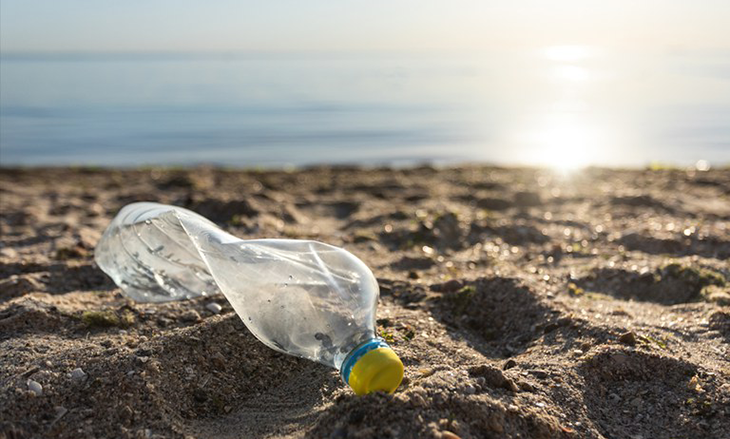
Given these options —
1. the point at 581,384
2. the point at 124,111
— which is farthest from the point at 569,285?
the point at 124,111

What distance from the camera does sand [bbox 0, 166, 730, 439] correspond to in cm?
188

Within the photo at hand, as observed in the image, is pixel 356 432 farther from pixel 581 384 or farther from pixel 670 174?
pixel 670 174

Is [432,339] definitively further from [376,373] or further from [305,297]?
[376,373]

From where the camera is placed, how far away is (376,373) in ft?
5.70

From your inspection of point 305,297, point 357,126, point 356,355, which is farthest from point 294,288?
point 357,126

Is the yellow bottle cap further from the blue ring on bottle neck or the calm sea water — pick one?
the calm sea water

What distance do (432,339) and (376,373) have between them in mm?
730

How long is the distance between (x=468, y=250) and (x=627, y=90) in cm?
2196

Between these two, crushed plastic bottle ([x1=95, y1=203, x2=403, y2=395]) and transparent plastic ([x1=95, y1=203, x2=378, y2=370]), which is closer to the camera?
crushed plastic bottle ([x1=95, y1=203, x2=403, y2=395])

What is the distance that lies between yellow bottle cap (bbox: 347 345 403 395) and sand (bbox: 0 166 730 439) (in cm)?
4

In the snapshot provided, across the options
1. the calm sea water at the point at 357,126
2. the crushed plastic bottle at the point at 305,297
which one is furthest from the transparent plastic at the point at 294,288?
the calm sea water at the point at 357,126

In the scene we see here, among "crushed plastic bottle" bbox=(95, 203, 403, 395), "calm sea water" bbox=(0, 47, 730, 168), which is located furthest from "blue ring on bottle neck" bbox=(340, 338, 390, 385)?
"calm sea water" bbox=(0, 47, 730, 168)

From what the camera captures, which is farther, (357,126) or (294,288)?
(357,126)

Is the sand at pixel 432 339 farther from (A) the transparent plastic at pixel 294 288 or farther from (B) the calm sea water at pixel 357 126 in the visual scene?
(B) the calm sea water at pixel 357 126
